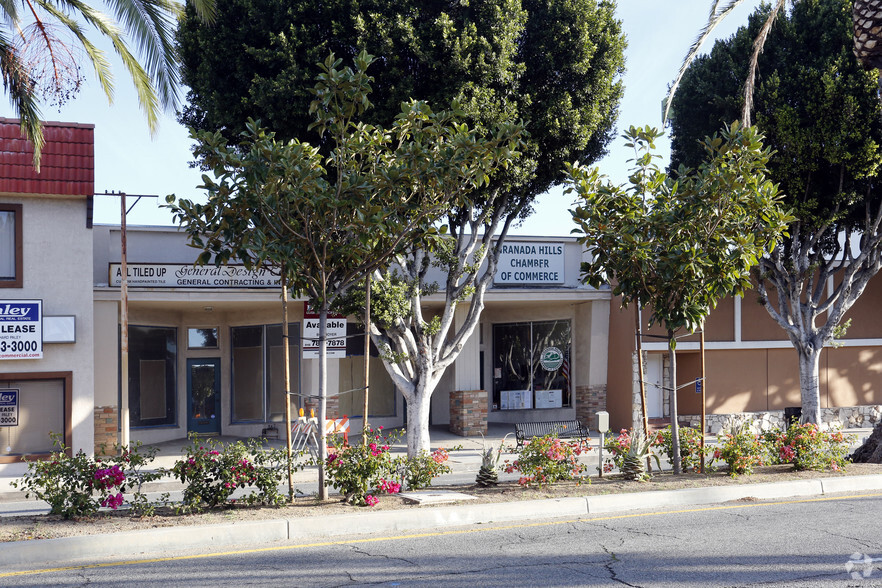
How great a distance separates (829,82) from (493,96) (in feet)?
25.5

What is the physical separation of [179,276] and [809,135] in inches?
553

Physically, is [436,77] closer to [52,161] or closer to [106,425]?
[52,161]

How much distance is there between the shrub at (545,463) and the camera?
10.7 metres

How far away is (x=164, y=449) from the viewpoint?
1944 centimetres

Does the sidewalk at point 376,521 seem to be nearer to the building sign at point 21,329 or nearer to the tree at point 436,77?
A: the building sign at point 21,329

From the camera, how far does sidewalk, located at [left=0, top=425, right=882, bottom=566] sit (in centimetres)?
759

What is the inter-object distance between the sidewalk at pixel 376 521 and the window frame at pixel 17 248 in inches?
208

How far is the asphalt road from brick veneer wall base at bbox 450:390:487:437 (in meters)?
11.6

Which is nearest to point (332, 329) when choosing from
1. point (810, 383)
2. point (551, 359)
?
point (551, 359)

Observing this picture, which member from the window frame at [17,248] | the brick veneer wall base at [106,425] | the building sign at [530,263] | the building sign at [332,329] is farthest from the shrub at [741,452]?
the window frame at [17,248]

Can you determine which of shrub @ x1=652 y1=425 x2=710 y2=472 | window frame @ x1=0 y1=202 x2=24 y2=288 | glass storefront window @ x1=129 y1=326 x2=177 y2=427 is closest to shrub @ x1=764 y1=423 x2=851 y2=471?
shrub @ x1=652 y1=425 x2=710 y2=472

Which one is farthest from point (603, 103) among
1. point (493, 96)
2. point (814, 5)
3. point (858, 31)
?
point (814, 5)

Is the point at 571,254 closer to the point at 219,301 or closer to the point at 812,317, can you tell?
the point at 812,317

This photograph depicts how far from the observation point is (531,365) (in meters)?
23.5
